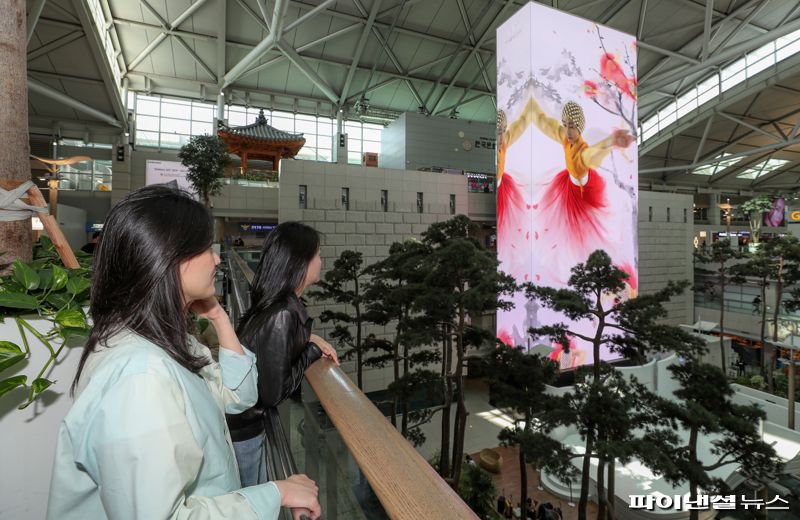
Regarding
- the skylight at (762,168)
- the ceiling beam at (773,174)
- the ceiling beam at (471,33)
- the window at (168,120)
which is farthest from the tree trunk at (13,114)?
the ceiling beam at (773,174)

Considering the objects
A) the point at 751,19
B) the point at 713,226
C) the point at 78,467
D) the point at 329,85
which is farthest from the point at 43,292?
the point at 713,226

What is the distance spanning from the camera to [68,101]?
13.6m

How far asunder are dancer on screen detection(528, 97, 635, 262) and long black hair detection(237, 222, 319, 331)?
906 centimetres

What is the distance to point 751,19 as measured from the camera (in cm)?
1844

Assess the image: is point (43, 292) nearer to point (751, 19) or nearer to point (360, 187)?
point (360, 187)

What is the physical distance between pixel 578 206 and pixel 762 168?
31046mm

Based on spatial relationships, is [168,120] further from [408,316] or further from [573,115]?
[573,115]

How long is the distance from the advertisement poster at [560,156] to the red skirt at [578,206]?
0.08ft

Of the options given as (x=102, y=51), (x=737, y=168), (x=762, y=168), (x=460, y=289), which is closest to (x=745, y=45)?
(x=737, y=168)

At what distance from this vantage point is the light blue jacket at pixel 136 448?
602 millimetres

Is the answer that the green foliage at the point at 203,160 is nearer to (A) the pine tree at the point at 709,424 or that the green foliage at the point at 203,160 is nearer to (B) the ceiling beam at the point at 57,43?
(B) the ceiling beam at the point at 57,43

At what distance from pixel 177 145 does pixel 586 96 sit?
18613 millimetres

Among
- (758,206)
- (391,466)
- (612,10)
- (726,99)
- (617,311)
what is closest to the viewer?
(391,466)

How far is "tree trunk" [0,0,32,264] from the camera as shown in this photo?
1.80 meters
